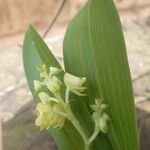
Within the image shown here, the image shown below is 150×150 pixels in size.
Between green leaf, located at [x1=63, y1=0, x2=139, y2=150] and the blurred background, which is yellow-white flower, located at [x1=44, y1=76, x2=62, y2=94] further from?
the blurred background

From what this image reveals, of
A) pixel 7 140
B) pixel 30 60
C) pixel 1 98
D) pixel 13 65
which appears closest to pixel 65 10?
pixel 13 65

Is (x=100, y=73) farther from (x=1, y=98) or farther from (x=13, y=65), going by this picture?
(x=13, y=65)

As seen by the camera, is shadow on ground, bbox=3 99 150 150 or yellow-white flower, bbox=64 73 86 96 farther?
shadow on ground, bbox=3 99 150 150

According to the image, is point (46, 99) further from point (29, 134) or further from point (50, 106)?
point (29, 134)

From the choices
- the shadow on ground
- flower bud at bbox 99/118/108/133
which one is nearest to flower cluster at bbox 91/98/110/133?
flower bud at bbox 99/118/108/133

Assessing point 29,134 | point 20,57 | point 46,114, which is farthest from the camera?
point 20,57

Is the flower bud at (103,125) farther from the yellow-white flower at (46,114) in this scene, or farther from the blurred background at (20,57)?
the blurred background at (20,57)

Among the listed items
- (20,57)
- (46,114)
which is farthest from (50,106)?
(20,57)

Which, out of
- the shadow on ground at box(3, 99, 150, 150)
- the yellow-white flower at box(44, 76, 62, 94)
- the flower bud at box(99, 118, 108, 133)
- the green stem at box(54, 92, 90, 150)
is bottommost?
the shadow on ground at box(3, 99, 150, 150)
